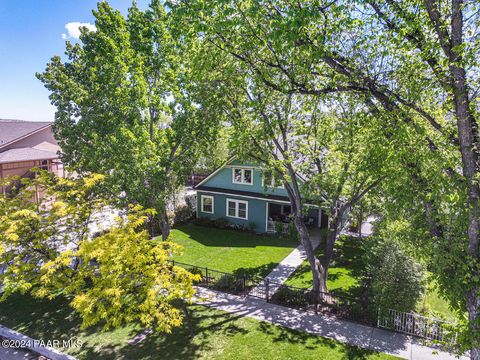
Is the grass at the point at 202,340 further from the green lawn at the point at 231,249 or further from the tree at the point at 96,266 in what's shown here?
the green lawn at the point at 231,249

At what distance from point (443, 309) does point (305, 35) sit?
12566 mm

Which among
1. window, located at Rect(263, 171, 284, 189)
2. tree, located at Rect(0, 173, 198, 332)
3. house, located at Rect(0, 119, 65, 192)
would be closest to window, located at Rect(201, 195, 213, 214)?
window, located at Rect(263, 171, 284, 189)

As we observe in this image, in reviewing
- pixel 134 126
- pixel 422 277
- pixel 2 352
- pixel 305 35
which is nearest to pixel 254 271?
pixel 422 277

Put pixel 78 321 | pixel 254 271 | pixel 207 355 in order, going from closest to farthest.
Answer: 1. pixel 207 355
2. pixel 78 321
3. pixel 254 271

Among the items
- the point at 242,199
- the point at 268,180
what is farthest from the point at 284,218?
the point at 268,180

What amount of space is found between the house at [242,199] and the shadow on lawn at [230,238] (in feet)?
3.88

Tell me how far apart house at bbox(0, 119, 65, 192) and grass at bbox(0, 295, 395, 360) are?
16.6m

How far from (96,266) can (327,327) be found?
8593 mm

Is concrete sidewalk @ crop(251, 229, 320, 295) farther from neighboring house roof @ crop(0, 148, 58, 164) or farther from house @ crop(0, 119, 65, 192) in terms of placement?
neighboring house roof @ crop(0, 148, 58, 164)

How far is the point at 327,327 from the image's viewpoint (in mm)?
11008

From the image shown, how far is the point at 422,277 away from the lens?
10594 millimetres

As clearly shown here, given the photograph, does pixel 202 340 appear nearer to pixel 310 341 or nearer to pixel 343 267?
pixel 310 341

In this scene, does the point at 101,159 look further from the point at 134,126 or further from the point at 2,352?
the point at 2,352

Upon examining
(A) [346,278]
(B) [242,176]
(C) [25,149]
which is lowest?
(A) [346,278]
